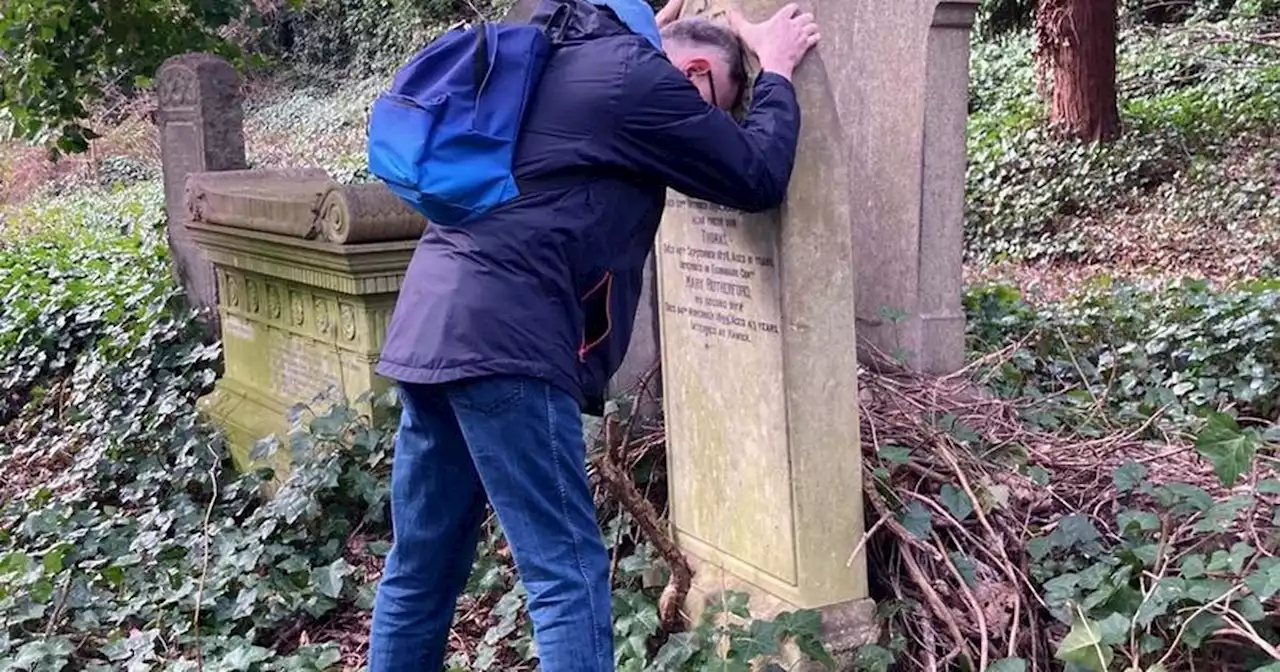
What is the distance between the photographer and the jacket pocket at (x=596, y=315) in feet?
8.72

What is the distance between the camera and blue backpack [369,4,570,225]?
2506mm

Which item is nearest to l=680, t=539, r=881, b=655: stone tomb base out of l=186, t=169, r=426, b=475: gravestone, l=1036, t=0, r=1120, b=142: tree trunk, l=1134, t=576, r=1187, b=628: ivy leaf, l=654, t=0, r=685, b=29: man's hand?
l=1134, t=576, r=1187, b=628: ivy leaf

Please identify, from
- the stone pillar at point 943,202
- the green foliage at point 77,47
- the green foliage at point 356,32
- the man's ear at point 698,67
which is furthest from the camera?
the green foliage at point 356,32

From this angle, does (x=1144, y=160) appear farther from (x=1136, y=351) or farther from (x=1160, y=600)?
(x=1160, y=600)

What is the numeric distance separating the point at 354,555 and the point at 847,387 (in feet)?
7.12

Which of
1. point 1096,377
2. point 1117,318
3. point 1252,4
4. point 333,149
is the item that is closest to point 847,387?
point 1096,377

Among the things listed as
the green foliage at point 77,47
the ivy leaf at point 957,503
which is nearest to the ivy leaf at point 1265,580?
the ivy leaf at point 957,503

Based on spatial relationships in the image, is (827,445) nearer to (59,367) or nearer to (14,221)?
(59,367)

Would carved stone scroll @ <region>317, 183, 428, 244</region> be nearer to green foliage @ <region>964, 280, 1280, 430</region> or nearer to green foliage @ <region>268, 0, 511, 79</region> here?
green foliage @ <region>964, 280, 1280, 430</region>

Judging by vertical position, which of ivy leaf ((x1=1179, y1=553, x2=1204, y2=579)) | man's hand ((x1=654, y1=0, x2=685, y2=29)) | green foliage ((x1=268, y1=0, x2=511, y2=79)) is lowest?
ivy leaf ((x1=1179, y1=553, x2=1204, y2=579))

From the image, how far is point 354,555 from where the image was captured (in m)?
4.47

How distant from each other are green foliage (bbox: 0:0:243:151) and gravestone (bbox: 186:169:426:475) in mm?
1705

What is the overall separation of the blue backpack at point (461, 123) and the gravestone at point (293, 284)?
6.97 ft

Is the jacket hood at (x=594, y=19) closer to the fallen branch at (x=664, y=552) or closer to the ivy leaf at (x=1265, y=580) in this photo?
the fallen branch at (x=664, y=552)
